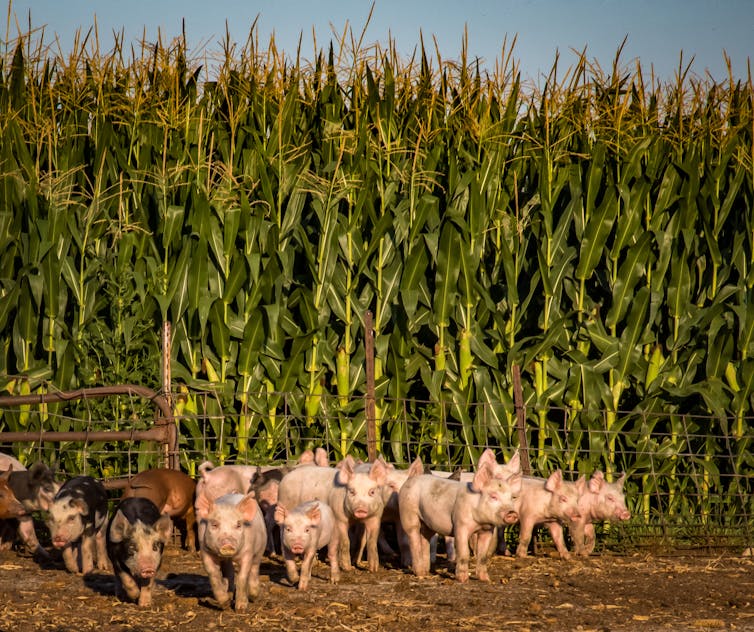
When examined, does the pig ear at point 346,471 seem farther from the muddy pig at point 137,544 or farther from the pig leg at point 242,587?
the muddy pig at point 137,544

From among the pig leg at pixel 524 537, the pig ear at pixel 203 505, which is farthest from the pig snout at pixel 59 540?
the pig leg at pixel 524 537

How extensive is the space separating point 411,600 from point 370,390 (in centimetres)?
344

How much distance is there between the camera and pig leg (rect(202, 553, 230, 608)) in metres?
6.80

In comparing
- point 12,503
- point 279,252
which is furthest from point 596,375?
point 12,503

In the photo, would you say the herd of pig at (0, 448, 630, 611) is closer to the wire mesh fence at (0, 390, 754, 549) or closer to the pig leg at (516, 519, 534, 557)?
the pig leg at (516, 519, 534, 557)

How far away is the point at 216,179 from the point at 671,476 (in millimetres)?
5645

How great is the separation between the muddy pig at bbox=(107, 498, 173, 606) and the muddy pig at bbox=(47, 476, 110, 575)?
735mm

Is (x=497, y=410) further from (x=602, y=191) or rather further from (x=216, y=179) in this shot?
(x=216, y=179)

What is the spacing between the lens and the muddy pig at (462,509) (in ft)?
25.6

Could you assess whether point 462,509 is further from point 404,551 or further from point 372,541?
point 404,551

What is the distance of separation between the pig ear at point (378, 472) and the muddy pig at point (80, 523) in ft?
6.80

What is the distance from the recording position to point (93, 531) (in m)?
8.09

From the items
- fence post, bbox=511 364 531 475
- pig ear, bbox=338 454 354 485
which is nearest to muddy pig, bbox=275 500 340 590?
pig ear, bbox=338 454 354 485

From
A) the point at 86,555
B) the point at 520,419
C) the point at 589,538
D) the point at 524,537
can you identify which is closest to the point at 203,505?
the point at 86,555
